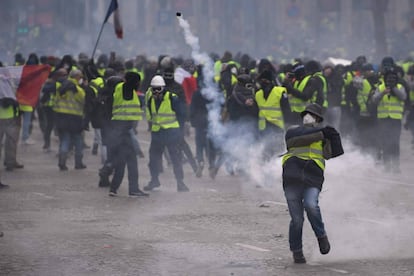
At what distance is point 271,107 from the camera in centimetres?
1736

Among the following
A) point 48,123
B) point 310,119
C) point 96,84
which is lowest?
point 48,123

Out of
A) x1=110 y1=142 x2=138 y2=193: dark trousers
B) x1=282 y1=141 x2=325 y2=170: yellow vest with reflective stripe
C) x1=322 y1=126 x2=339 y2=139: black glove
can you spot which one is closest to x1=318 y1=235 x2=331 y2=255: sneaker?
x1=282 y1=141 x2=325 y2=170: yellow vest with reflective stripe

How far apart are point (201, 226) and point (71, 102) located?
7334mm

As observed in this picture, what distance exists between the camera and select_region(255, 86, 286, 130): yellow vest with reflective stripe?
679 inches

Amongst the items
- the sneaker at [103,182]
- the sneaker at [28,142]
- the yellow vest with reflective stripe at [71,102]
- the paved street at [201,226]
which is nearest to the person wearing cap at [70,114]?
the yellow vest with reflective stripe at [71,102]

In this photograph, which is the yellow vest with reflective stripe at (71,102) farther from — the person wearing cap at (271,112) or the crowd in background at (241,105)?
the person wearing cap at (271,112)

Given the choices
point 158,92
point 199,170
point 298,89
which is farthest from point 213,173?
point 158,92

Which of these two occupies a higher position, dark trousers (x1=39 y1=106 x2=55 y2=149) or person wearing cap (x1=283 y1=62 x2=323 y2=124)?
person wearing cap (x1=283 y1=62 x2=323 y2=124)

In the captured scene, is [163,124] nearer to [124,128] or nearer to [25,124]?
[124,128]

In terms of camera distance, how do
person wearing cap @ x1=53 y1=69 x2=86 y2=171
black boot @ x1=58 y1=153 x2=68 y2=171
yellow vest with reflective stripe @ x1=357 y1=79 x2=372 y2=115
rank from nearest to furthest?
1. person wearing cap @ x1=53 y1=69 x2=86 y2=171
2. black boot @ x1=58 y1=153 x2=68 y2=171
3. yellow vest with reflective stripe @ x1=357 y1=79 x2=372 y2=115

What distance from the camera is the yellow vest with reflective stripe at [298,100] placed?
1895cm

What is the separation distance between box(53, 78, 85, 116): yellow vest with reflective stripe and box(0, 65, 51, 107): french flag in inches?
19.9

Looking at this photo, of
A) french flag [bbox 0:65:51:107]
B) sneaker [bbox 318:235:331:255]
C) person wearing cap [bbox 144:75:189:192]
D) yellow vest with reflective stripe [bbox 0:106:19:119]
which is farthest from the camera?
yellow vest with reflective stripe [bbox 0:106:19:119]

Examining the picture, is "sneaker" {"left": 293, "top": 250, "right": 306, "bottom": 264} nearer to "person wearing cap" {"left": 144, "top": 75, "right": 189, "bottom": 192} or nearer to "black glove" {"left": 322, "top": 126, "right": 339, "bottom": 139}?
"black glove" {"left": 322, "top": 126, "right": 339, "bottom": 139}
